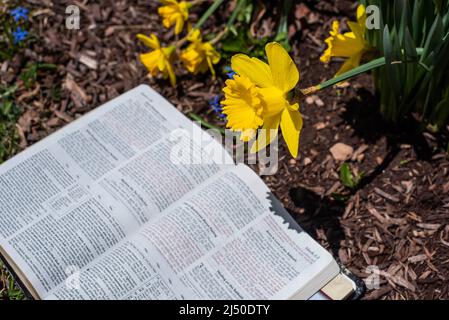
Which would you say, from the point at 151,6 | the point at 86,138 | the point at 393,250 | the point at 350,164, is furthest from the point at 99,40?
the point at 393,250

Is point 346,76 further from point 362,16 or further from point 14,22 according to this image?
point 14,22

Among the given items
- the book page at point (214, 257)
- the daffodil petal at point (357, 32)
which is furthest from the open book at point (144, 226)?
the daffodil petal at point (357, 32)

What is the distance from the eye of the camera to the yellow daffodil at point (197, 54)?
1.90 meters

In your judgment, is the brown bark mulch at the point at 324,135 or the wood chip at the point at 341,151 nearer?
the brown bark mulch at the point at 324,135

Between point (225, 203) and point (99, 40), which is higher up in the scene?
point (99, 40)

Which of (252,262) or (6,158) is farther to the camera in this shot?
(6,158)

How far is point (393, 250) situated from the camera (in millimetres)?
1647

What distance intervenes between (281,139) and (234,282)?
54cm

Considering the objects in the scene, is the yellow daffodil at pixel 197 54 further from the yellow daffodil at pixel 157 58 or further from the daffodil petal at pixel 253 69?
the daffodil petal at pixel 253 69

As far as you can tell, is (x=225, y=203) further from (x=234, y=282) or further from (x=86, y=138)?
(x=86, y=138)

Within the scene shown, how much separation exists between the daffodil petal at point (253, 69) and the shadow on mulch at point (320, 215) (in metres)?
0.50

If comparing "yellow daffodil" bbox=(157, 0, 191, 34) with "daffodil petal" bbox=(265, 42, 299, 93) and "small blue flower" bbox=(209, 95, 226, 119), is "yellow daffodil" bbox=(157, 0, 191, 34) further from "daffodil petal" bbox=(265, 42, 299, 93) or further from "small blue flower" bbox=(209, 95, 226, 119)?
"daffodil petal" bbox=(265, 42, 299, 93)

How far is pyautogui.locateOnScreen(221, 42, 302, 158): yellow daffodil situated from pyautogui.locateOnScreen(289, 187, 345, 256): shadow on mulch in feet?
1.32

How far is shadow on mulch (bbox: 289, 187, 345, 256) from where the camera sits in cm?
169
